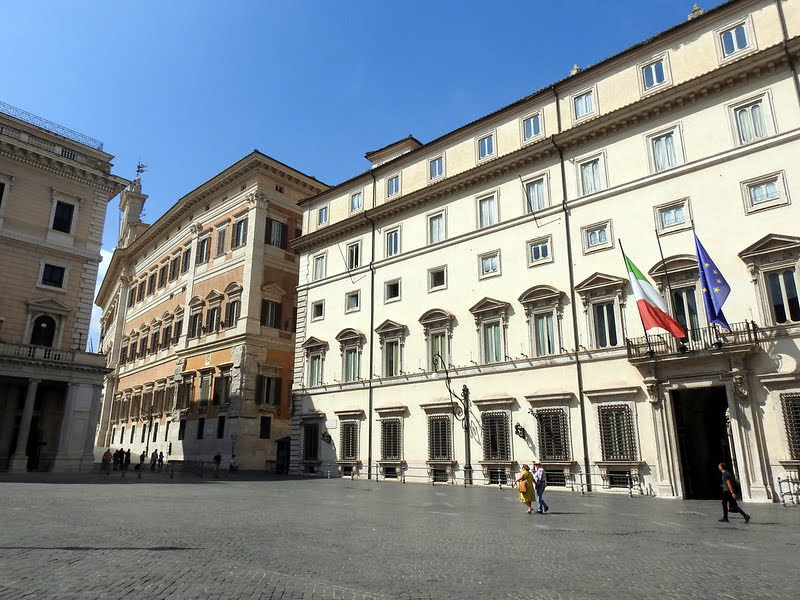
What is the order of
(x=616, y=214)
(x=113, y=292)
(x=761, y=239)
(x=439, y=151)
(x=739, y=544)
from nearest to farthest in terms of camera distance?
(x=739, y=544) < (x=761, y=239) < (x=616, y=214) < (x=439, y=151) < (x=113, y=292)

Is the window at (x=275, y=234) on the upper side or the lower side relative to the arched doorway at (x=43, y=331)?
upper

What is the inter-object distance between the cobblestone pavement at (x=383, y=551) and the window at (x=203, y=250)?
1236 inches

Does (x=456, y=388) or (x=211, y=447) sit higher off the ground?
(x=456, y=388)

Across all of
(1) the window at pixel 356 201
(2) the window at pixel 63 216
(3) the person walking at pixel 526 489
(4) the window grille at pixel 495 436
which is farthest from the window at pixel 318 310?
(3) the person walking at pixel 526 489

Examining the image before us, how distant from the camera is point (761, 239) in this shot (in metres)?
20.3

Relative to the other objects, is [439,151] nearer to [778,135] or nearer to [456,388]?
[456,388]

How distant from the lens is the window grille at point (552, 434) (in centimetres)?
2398

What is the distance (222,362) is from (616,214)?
28.5m

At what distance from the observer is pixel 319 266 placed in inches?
1476

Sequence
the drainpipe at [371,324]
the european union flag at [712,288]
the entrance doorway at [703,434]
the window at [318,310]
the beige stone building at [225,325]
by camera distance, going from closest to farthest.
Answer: the european union flag at [712,288] → the entrance doorway at [703,434] → the drainpipe at [371,324] → the window at [318,310] → the beige stone building at [225,325]

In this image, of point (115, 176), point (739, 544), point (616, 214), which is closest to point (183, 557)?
point (739, 544)

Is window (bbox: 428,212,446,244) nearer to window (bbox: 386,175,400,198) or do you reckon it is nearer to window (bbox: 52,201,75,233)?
window (bbox: 386,175,400,198)

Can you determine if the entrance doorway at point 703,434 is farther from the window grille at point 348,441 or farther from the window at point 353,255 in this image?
the window at point 353,255

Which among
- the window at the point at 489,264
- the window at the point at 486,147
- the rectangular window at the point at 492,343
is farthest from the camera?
the window at the point at 486,147
